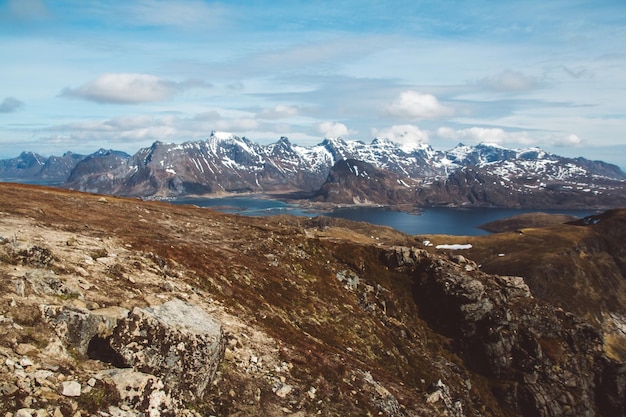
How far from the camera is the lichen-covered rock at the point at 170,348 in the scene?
16172 mm

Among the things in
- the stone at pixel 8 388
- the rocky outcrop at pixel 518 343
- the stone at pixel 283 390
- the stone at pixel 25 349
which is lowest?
the rocky outcrop at pixel 518 343

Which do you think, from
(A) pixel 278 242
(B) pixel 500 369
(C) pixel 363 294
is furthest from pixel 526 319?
(A) pixel 278 242

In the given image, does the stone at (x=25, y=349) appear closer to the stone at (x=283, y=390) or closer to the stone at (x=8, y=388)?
the stone at (x=8, y=388)

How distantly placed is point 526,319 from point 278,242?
132 ft

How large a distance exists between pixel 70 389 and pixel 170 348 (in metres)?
3.97

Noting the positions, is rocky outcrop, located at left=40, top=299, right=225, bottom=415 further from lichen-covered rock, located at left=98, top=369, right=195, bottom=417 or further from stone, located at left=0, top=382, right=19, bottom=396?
stone, located at left=0, top=382, right=19, bottom=396

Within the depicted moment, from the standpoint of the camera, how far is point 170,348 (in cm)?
1680

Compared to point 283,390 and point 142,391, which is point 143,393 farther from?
point 283,390

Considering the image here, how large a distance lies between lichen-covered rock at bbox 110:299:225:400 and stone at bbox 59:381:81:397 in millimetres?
2265

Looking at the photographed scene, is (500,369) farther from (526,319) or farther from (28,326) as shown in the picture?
(28,326)

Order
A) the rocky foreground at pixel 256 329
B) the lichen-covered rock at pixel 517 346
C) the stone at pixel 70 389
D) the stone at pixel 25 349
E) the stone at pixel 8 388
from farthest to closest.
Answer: the lichen-covered rock at pixel 517 346, the rocky foreground at pixel 256 329, the stone at pixel 25 349, the stone at pixel 70 389, the stone at pixel 8 388

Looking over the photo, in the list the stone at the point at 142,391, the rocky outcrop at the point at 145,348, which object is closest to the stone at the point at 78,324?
the rocky outcrop at the point at 145,348

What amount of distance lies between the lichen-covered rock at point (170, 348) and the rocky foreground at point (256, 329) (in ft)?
0.18

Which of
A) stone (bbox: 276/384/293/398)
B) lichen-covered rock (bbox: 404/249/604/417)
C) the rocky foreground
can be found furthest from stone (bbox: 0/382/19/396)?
lichen-covered rock (bbox: 404/249/604/417)
